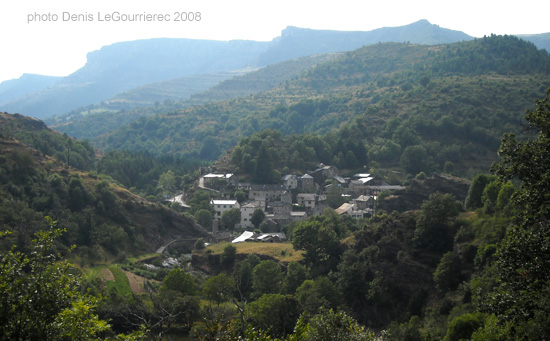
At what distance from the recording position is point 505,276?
822 inches

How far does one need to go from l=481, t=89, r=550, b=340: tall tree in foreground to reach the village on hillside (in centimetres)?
4937

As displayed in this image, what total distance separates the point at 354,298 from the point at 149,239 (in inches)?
1313

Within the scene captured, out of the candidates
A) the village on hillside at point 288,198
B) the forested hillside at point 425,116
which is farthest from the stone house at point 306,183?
the forested hillside at point 425,116

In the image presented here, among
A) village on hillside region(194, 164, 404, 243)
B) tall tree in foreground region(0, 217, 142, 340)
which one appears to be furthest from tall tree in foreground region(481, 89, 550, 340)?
village on hillside region(194, 164, 404, 243)

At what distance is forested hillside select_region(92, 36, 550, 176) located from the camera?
10688 cm

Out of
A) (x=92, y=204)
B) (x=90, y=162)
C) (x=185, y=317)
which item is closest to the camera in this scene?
(x=185, y=317)

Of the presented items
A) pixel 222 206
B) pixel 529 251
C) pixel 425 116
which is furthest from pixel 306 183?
pixel 529 251

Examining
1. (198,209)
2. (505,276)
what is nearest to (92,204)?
(198,209)

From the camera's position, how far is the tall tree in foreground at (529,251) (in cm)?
1948

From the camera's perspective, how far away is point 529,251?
2020 centimetres

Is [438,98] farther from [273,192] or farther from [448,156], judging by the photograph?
[273,192]

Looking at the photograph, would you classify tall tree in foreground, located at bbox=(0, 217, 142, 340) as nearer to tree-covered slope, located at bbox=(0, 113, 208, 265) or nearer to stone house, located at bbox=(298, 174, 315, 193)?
tree-covered slope, located at bbox=(0, 113, 208, 265)

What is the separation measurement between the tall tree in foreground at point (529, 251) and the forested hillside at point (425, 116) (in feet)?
252

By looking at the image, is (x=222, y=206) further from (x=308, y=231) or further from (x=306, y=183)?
(x=308, y=231)
